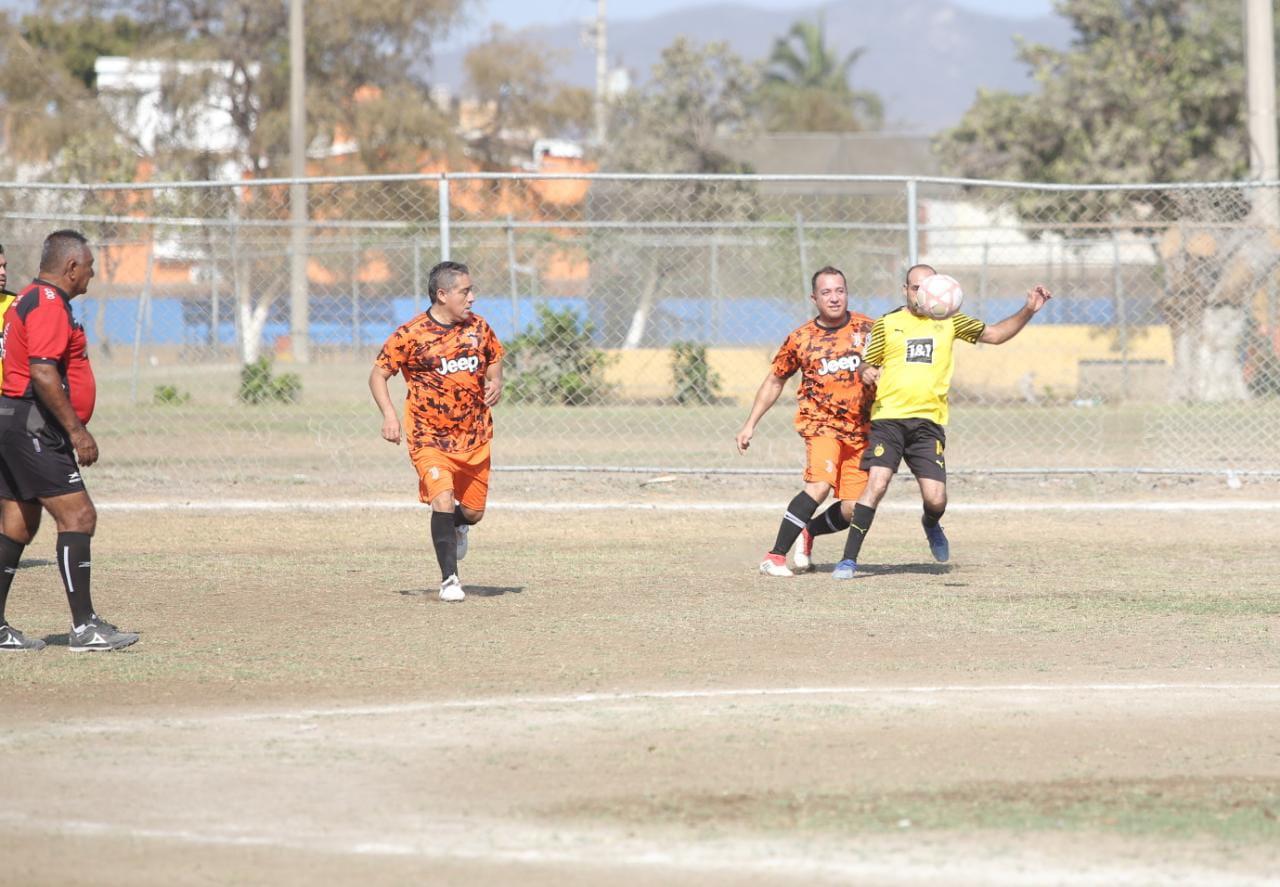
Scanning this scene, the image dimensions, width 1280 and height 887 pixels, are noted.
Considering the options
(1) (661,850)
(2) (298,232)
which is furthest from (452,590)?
(2) (298,232)

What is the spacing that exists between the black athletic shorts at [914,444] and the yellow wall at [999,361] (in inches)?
370

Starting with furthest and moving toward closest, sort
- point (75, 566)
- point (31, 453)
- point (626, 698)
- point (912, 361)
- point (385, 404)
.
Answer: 1. point (912, 361)
2. point (385, 404)
3. point (75, 566)
4. point (31, 453)
5. point (626, 698)

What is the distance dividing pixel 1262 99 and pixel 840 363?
36.2 feet

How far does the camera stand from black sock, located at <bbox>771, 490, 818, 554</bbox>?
10.3 m

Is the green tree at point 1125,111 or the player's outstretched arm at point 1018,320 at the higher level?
the green tree at point 1125,111

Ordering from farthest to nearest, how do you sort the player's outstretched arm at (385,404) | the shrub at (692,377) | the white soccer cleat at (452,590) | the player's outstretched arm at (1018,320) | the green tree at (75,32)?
the green tree at (75,32) < the shrub at (692,377) < the player's outstretched arm at (1018,320) < the white soccer cleat at (452,590) < the player's outstretched arm at (385,404)

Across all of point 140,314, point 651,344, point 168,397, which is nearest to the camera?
point 651,344

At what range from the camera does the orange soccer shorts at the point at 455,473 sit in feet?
30.7

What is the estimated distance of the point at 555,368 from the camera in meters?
18.8

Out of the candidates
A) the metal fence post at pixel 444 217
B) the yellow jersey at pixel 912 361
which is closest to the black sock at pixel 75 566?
the yellow jersey at pixel 912 361

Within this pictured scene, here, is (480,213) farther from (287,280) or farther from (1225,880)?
(1225,880)

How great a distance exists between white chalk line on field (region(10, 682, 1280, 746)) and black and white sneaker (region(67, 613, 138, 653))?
143cm

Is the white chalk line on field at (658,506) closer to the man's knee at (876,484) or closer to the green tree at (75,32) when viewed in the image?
the man's knee at (876,484)

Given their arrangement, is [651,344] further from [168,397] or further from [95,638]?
[95,638]
